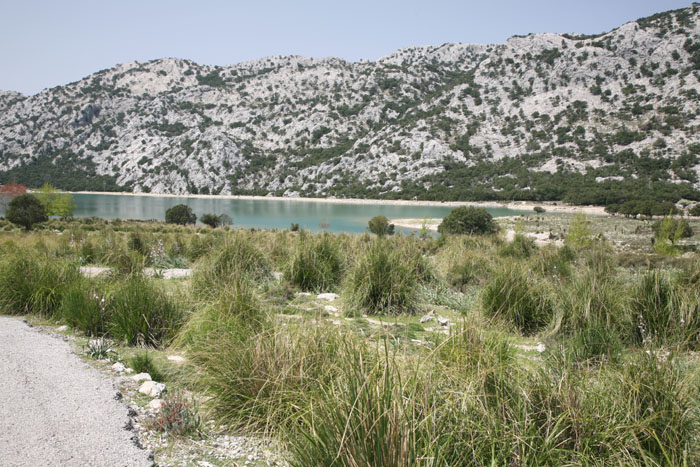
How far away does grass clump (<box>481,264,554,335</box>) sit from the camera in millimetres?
5859

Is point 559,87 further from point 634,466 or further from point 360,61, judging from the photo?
point 634,466

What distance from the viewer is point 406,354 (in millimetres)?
3523

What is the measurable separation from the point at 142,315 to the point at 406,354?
3456 millimetres

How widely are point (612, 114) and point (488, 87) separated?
32.4 meters

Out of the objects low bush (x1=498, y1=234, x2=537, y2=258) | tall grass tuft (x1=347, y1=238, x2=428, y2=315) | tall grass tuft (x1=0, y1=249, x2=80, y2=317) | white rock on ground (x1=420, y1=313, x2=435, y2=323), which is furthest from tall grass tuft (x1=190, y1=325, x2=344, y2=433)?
low bush (x1=498, y1=234, x2=537, y2=258)

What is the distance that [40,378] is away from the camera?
3670 millimetres

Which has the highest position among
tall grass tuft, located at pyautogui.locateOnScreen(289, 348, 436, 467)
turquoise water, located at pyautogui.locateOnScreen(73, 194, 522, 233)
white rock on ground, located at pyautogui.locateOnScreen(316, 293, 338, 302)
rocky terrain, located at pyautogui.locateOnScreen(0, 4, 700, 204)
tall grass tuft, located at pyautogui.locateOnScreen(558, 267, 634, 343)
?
rocky terrain, located at pyautogui.locateOnScreen(0, 4, 700, 204)

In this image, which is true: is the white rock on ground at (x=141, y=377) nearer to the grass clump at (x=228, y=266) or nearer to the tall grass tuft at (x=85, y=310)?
the tall grass tuft at (x=85, y=310)

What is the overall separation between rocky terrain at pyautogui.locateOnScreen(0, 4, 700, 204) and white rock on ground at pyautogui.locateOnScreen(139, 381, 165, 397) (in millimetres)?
82000

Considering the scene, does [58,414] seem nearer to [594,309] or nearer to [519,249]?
[594,309]

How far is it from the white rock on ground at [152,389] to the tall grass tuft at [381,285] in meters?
3.36

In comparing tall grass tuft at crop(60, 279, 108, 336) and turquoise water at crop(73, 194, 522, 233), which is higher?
tall grass tuft at crop(60, 279, 108, 336)

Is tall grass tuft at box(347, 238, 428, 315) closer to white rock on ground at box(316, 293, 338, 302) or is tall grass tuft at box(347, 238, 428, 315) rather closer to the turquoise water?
white rock on ground at box(316, 293, 338, 302)

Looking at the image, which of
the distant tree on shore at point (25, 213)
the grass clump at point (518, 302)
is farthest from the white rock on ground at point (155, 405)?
the distant tree on shore at point (25, 213)
